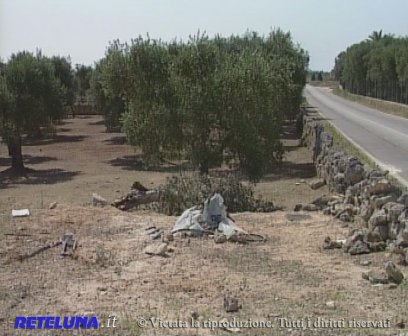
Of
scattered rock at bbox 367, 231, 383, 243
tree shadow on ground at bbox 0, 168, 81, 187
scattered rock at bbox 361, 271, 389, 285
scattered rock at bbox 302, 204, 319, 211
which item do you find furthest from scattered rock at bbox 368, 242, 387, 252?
tree shadow on ground at bbox 0, 168, 81, 187

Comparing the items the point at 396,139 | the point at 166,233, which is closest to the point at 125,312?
the point at 166,233

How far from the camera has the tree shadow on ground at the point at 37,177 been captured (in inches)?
940

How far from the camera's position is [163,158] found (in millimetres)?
18734

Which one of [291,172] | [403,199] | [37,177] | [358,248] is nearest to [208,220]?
[358,248]

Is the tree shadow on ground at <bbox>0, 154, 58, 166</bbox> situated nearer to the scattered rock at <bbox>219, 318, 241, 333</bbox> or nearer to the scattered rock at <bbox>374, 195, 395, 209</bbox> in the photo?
the scattered rock at <bbox>374, 195, 395, 209</bbox>

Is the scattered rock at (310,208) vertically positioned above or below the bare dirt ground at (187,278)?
below

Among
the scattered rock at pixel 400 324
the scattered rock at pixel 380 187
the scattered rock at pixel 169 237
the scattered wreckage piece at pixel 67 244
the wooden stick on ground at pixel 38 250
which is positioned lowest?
the scattered rock at pixel 400 324

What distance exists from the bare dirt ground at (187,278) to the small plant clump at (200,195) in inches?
58.0

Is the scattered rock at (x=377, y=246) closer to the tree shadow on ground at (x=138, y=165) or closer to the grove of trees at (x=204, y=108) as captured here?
the grove of trees at (x=204, y=108)

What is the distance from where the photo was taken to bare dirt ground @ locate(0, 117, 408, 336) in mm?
5992

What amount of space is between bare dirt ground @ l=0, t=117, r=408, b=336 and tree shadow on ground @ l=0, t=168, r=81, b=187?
11.7 metres

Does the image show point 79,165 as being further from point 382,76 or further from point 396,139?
point 382,76

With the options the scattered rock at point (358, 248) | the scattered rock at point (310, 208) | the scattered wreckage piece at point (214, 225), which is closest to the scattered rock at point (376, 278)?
the scattered rock at point (358, 248)

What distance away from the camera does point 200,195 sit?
13047mm
